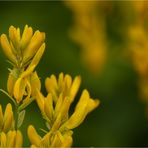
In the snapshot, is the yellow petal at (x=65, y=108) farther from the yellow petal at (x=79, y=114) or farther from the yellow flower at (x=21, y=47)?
the yellow flower at (x=21, y=47)

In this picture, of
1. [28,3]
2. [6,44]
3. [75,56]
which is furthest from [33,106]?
[6,44]

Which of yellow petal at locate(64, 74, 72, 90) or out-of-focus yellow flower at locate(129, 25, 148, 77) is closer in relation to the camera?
yellow petal at locate(64, 74, 72, 90)

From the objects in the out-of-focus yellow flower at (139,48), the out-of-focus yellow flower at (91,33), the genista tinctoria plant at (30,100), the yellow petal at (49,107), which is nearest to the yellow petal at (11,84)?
the genista tinctoria plant at (30,100)

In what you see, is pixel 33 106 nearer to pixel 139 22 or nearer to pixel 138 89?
pixel 138 89

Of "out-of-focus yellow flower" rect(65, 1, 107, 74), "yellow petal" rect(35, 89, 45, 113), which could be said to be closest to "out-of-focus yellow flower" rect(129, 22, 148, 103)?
"out-of-focus yellow flower" rect(65, 1, 107, 74)

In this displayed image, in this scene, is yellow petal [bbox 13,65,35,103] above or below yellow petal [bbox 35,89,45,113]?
above

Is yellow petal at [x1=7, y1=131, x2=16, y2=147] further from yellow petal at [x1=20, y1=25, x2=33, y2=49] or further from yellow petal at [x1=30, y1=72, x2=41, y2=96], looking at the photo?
yellow petal at [x1=20, y1=25, x2=33, y2=49]
